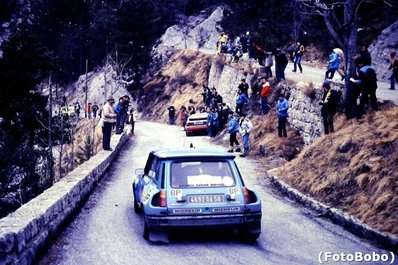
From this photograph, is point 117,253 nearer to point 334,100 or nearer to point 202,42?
point 334,100

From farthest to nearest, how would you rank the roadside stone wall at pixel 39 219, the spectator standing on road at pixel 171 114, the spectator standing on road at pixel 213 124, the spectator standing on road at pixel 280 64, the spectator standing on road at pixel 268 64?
1. the spectator standing on road at pixel 171 114
2. the spectator standing on road at pixel 213 124
3. the spectator standing on road at pixel 268 64
4. the spectator standing on road at pixel 280 64
5. the roadside stone wall at pixel 39 219

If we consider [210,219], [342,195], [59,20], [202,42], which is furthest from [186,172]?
[59,20]

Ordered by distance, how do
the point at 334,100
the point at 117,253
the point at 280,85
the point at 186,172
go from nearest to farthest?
the point at 117,253 < the point at 186,172 < the point at 334,100 < the point at 280,85

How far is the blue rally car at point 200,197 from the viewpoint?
731cm

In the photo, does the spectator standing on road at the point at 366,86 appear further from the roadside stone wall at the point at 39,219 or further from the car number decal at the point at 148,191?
the roadside stone wall at the point at 39,219

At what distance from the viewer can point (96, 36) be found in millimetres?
69688

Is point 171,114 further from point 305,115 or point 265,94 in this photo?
point 305,115

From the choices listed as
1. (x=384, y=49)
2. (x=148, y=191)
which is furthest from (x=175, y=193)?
(x=384, y=49)

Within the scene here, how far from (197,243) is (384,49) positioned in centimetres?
2392

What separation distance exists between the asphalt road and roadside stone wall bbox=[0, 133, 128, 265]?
10.0 inches

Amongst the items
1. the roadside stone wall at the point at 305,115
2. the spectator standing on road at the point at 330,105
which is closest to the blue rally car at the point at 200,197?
the spectator standing on road at the point at 330,105

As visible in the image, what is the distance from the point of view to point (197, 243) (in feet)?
24.8

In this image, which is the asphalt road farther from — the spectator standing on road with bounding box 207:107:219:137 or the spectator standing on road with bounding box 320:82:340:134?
the spectator standing on road with bounding box 207:107:219:137

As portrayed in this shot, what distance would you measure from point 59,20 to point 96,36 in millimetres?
9562
